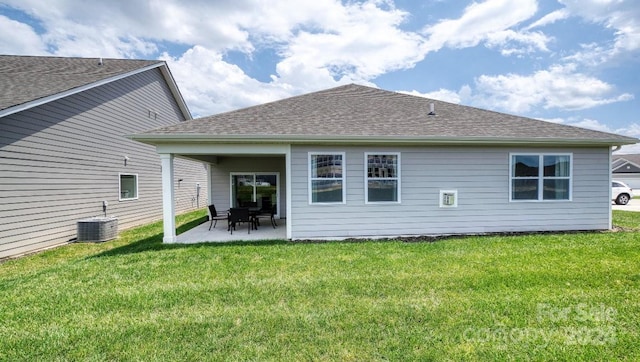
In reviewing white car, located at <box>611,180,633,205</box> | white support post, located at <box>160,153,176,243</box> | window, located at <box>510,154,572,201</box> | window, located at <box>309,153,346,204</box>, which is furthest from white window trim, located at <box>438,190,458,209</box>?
white car, located at <box>611,180,633,205</box>

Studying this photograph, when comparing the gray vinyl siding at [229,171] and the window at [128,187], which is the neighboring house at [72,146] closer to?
the window at [128,187]

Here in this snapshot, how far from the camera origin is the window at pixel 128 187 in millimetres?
10663

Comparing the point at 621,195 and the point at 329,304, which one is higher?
the point at 621,195

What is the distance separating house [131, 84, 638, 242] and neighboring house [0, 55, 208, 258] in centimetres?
260

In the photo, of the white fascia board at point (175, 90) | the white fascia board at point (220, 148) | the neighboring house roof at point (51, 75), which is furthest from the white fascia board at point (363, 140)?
the white fascia board at point (175, 90)

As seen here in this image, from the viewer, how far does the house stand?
752cm

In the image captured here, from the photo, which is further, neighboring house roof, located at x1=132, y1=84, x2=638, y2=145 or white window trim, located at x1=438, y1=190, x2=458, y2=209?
white window trim, located at x1=438, y1=190, x2=458, y2=209

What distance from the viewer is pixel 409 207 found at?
7949mm

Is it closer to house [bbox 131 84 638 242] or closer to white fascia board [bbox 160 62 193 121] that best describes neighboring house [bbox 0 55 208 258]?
white fascia board [bbox 160 62 193 121]

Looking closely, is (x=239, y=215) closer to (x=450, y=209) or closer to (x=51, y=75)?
(x=450, y=209)

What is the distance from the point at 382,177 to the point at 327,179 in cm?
147

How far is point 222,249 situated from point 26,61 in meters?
10.5

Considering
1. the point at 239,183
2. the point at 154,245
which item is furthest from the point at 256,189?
the point at 154,245

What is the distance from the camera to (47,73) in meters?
9.26
